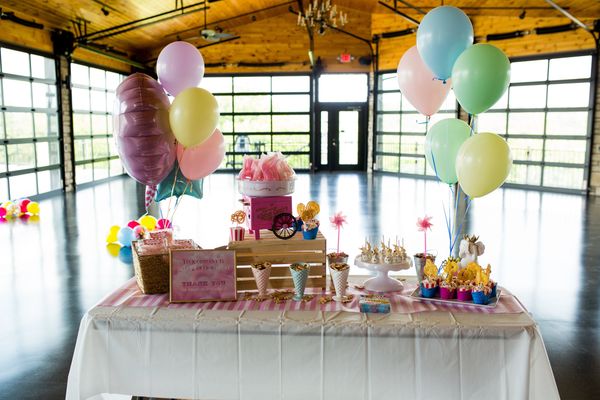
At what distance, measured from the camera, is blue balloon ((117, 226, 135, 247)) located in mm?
5855

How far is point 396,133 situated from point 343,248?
342 inches

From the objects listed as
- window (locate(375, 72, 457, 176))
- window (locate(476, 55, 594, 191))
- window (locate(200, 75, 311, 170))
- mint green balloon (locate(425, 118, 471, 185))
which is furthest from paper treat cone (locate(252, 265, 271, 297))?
window (locate(200, 75, 311, 170))

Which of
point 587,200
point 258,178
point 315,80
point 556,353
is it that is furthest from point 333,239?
point 315,80

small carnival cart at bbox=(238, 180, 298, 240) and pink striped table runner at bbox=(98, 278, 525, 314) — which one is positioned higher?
small carnival cart at bbox=(238, 180, 298, 240)

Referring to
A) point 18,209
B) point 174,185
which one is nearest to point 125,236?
point 18,209

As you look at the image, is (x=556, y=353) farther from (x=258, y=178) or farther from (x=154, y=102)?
(x=154, y=102)

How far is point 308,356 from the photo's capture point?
182 centimetres

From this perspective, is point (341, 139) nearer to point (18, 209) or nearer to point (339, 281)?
Result: point (18, 209)

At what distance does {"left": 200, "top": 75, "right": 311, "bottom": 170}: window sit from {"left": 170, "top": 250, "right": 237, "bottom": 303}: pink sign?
42.2ft

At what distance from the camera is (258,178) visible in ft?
7.28

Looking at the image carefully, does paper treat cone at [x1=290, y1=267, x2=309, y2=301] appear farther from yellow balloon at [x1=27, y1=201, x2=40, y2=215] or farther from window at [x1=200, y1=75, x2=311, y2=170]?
window at [x1=200, y1=75, x2=311, y2=170]

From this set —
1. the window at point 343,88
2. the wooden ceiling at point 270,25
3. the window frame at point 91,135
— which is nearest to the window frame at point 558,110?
the wooden ceiling at point 270,25

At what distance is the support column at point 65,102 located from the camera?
991 cm

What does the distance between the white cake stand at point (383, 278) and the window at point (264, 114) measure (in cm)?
1272
